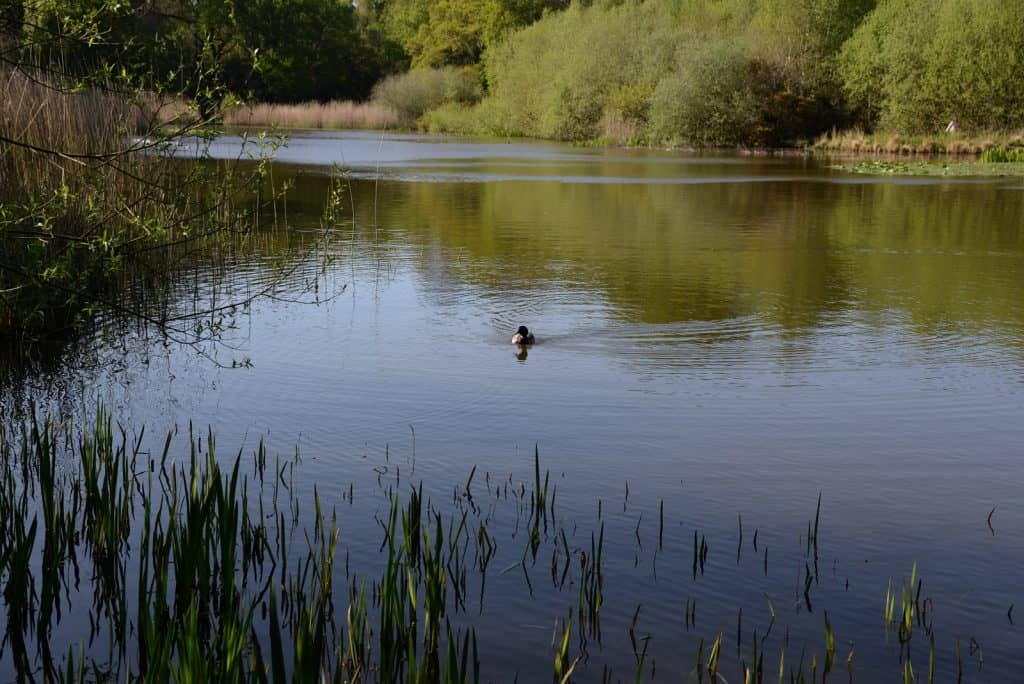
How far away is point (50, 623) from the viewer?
397 centimetres

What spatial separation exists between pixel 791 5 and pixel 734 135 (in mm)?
9249

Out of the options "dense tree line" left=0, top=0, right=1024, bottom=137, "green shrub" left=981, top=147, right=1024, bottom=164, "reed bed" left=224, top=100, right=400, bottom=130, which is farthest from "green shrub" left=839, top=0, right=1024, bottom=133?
"reed bed" left=224, top=100, right=400, bottom=130

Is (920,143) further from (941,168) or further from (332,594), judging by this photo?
(332,594)

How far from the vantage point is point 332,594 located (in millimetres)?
4230

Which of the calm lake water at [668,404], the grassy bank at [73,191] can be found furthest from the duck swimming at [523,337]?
the grassy bank at [73,191]

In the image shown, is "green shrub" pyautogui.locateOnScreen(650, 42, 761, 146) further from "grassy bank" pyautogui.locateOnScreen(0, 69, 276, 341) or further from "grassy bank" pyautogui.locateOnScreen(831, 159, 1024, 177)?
"grassy bank" pyautogui.locateOnScreen(0, 69, 276, 341)

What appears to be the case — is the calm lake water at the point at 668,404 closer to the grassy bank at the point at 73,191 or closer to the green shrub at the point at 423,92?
the grassy bank at the point at 73,191

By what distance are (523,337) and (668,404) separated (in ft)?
6.04

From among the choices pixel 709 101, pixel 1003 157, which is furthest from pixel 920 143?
pixel 709 101

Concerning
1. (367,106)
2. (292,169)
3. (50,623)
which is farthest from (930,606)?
(367,106)

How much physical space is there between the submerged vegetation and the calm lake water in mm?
45

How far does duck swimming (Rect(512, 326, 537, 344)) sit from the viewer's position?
8672mm

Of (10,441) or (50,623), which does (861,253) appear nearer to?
(10,441)

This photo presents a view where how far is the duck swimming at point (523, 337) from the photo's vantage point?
8672 mm
